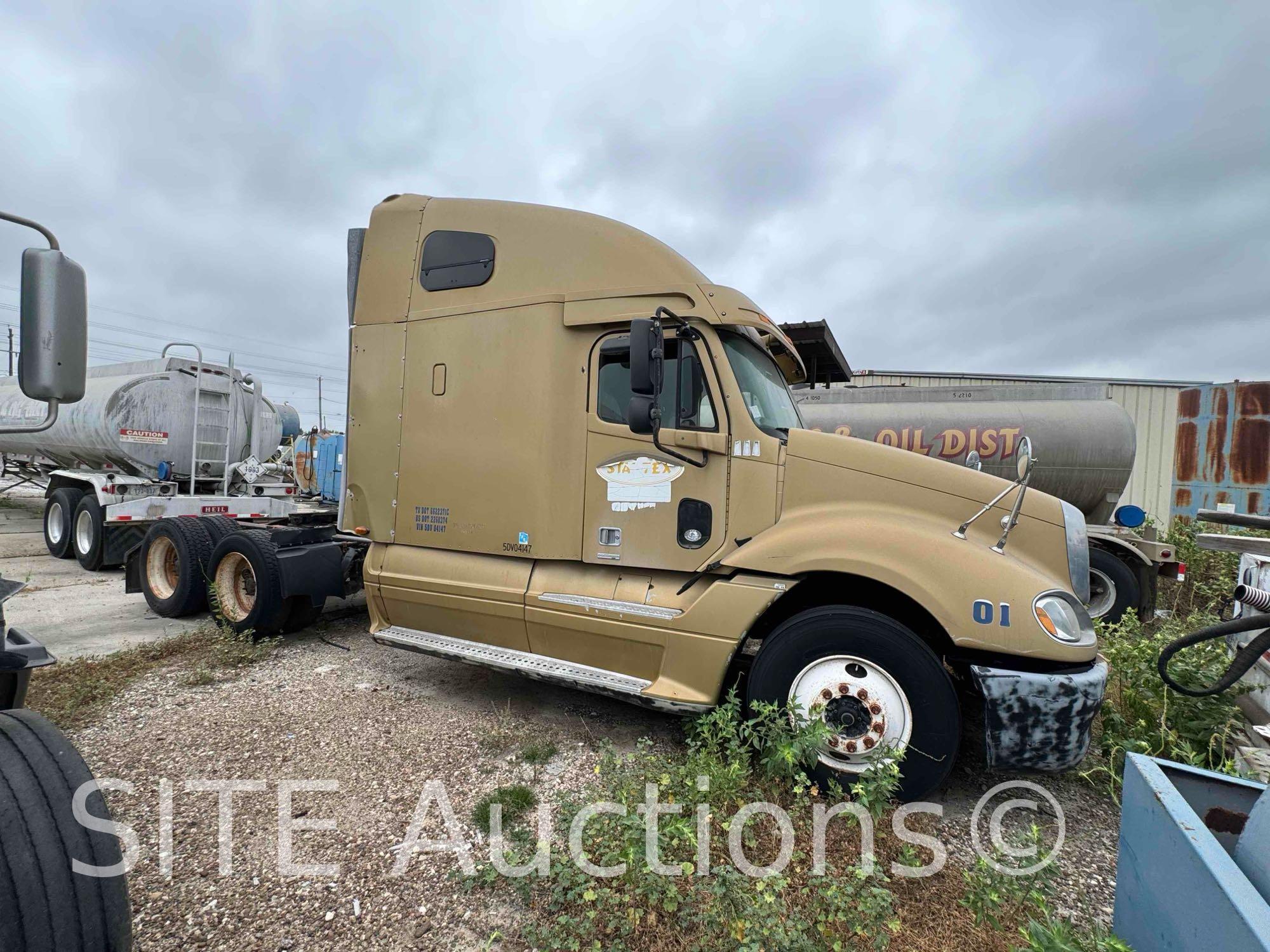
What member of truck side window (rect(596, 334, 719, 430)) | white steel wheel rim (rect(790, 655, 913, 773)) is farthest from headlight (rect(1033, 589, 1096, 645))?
truck side window (rect(596, 334, 719, 430))

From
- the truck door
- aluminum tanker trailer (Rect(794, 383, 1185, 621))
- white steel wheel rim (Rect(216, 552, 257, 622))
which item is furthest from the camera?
aluminum tanker trailer (Rect(794, 383, 1185, 621))

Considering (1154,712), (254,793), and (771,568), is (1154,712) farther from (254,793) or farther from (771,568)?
(254,793)

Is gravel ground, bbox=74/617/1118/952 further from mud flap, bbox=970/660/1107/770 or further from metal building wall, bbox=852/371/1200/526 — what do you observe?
metal building wall, bbox=852/371/1200/526

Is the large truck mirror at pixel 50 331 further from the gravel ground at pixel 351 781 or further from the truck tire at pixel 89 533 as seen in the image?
the truck tire at pixel 89 533

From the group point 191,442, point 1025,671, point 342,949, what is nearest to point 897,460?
point 1025,671

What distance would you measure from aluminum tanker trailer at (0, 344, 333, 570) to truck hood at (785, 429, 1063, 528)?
7.11 metres

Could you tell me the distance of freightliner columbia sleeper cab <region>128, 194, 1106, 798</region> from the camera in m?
2.93

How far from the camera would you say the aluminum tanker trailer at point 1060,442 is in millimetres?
6945

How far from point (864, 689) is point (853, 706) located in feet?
0.34

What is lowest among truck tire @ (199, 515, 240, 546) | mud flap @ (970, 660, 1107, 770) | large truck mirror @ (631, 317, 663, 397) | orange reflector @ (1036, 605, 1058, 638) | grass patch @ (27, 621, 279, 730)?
grass patch @ (27, 621, 279, 730)

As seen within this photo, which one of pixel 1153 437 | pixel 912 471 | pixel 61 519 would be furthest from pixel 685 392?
pixel 1153 437

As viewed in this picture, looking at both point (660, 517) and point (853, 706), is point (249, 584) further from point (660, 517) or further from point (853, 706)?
point (853, 706)

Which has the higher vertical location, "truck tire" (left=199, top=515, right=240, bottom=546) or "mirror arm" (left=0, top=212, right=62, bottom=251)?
"mirror arm" (left=0, top=212, right=62, bottom=251)

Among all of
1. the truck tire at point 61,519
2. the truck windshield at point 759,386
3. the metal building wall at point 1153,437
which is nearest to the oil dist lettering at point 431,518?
the truck windshield at point 759,386
